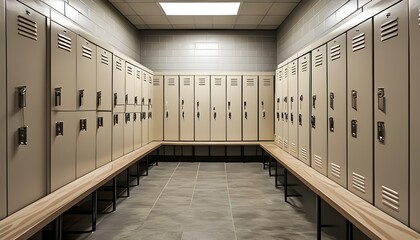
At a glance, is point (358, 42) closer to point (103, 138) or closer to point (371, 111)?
point (371, 111)

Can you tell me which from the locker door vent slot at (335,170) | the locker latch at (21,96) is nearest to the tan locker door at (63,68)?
the locker latch at (21,96)

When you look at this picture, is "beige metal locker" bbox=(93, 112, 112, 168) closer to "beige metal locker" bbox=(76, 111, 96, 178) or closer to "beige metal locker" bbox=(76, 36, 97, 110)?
"beige metal locker" bbox=(76, 111, 96, 178)

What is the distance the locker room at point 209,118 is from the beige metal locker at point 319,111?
0.11ft

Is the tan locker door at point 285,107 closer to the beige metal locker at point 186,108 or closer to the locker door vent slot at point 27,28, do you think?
the beige metal locker at point 186,108

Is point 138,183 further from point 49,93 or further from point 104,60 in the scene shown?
point 49,93

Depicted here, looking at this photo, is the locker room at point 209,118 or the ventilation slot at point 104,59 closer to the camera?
the locker room at point 209,118

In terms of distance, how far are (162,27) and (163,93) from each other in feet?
4.93

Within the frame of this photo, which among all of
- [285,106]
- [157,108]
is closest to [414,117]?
[285,106]

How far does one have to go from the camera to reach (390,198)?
218 centimetres

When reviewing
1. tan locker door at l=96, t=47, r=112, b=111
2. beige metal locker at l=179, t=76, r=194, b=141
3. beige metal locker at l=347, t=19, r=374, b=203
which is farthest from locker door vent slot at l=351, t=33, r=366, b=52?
beige metal locker at l=179, t=76, r=194, b=141

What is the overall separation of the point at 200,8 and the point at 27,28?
14.5 ft

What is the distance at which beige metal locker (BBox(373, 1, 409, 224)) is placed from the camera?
2004 mm

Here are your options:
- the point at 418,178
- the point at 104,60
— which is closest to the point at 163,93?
the point at 104,60

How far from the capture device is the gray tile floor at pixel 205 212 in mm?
3340
